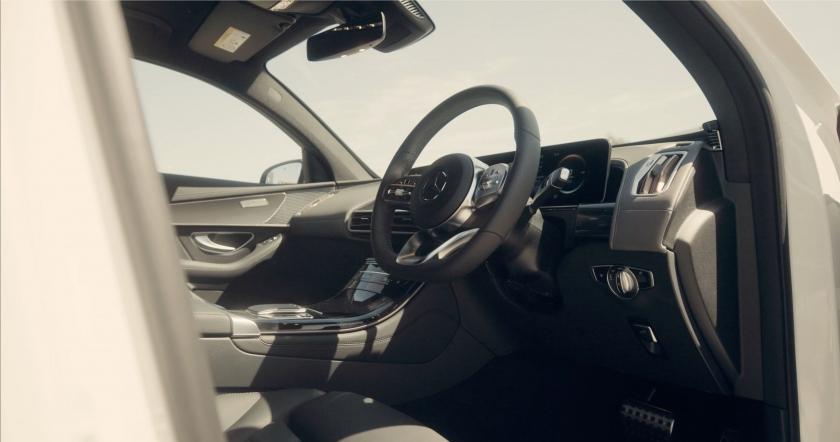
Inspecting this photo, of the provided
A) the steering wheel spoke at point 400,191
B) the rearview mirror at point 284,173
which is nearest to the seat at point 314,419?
the steering wheel spoke at point 400,191

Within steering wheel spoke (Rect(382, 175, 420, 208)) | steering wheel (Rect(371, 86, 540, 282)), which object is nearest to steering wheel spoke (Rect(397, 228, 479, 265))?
steering wheel (Rect(371, 86, 540, 282))

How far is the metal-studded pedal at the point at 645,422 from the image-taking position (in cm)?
169

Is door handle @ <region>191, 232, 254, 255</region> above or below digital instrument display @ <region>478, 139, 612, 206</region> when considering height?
below


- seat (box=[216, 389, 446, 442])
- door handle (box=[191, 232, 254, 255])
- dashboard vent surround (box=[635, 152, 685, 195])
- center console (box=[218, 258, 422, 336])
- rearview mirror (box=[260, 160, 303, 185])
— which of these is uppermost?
rearview mirror (box=[260, 160, 303, 185])

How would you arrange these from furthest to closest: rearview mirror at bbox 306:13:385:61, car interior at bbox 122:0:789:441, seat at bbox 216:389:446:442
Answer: rearview mirror at bbox 306:13:385:61, car interior at bbox 122:0:789:441, seat at bbox 216:389:446:442

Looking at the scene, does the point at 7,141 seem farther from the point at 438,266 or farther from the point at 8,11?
the point at 438,266

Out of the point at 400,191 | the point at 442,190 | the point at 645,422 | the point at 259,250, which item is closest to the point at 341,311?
the point at 400,191

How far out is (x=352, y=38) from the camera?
219cm

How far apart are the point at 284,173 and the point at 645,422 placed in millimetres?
2029

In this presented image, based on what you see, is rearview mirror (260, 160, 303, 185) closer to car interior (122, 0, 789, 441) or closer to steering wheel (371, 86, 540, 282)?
car interior (122, 0, 789, 441)

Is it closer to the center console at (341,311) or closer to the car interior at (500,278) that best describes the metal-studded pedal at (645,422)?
the car interior at (500,278)

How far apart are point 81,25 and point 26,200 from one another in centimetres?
14

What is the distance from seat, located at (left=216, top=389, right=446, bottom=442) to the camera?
46.8 inches

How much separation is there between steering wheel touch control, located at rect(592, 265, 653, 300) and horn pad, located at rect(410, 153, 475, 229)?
1.38 feet
